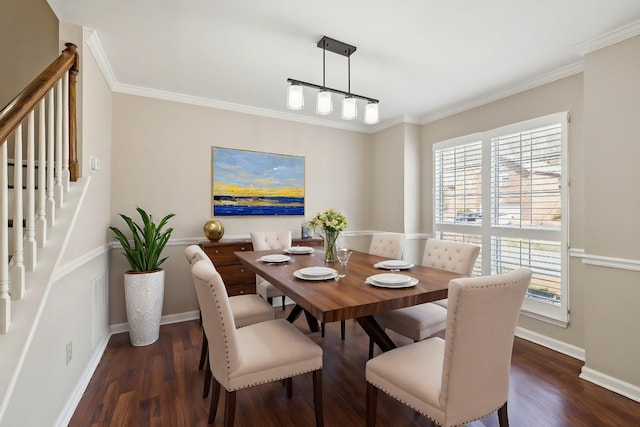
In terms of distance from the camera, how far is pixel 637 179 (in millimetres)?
2082

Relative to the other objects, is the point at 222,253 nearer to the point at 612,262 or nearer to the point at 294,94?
the point at 294,94

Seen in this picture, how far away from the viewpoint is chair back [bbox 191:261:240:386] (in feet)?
4.64

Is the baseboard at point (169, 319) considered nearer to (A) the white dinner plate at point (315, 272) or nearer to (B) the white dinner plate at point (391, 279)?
(A) the white dinner plate at point (315, 272)

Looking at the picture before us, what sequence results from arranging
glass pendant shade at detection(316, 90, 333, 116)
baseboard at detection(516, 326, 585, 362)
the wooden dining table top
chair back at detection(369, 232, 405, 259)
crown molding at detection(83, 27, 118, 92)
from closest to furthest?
the wooden dining table top < crown molding at detection(83, 27, 118, 92) < glass pendant shade at detection(316, 90, 333, 116) < baseboard at detection(516, 326, 585, 362) < chair back at detection(369, 232, 405, 259)

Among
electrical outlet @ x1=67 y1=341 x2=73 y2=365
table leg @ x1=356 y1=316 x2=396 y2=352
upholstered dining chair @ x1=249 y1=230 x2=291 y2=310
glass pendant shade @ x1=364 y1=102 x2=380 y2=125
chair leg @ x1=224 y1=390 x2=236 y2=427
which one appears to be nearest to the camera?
chair leg @ x1=224 y1=390 x2=236 y2=427

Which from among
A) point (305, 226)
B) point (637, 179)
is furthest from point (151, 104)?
point (637, 179)

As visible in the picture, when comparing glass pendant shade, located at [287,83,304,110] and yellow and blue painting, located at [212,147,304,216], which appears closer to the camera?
glass pendant shade, located at [287,83,304,110]

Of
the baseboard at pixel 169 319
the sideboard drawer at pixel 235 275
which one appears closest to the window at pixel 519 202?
the sideboard drawer at pixel 235 275

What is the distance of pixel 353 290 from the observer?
1619mm

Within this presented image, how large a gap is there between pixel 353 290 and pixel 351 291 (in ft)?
0.08

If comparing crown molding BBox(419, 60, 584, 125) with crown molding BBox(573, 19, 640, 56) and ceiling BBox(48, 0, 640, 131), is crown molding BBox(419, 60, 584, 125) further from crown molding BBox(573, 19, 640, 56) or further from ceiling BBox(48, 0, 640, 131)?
crown molding BBox(573, 19, 640, 56)

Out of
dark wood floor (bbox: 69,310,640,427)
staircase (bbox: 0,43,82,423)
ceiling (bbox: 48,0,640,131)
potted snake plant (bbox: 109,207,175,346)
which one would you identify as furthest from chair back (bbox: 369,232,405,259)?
staircase (bbox: 0,43,82,423)

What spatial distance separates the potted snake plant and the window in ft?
11.1

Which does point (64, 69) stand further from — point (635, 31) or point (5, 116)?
point (635, 31)
